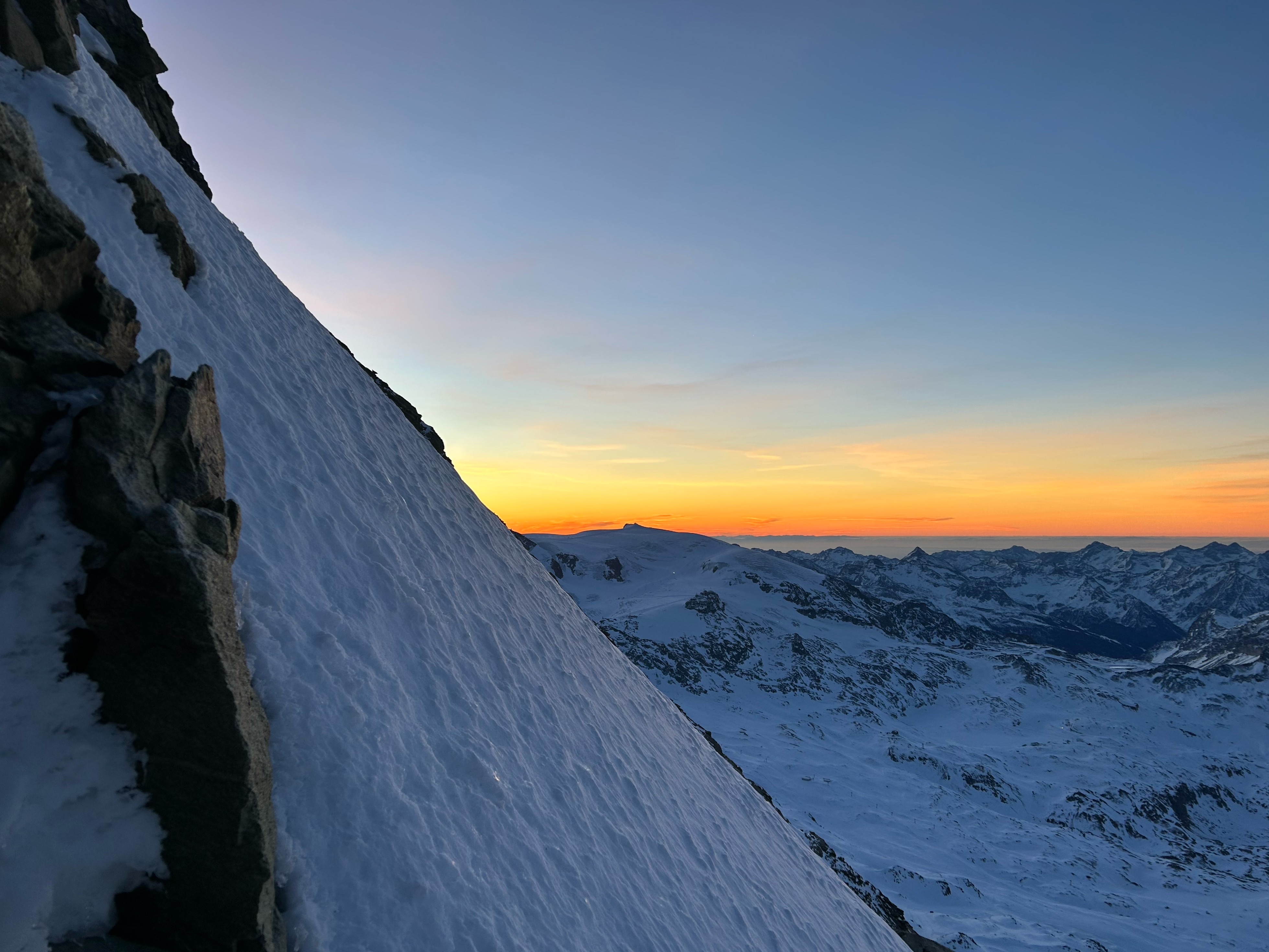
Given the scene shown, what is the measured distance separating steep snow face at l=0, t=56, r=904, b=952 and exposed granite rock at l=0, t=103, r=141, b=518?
2259 mm

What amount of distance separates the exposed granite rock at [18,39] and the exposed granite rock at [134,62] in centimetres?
687

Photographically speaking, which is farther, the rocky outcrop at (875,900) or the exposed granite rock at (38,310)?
the rocky outcrop at (875,900)

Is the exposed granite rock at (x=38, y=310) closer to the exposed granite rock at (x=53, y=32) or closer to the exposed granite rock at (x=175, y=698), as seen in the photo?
the exposed granite rock at (x=175, y=698)

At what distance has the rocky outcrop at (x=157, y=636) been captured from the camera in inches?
189

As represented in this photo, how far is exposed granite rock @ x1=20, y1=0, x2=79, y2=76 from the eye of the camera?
1027 centimetres

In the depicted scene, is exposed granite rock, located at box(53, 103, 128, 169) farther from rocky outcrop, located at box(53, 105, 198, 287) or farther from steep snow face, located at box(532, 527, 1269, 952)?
steep snow face, located at box(532, 527, 1269, 952)

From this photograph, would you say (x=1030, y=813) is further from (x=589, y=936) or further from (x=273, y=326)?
(x=273, y=326)

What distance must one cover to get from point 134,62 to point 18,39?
9.30 m

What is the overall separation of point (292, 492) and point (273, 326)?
6.63 metres

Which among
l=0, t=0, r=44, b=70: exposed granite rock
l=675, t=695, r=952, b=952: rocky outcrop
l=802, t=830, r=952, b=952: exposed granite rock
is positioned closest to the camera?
l=0, t=0, r=44, b=70: exposed granite rock

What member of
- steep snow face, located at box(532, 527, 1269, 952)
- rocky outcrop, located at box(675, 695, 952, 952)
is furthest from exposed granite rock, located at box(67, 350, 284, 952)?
steep snow face, located at box(532, 527, 1269, 952)

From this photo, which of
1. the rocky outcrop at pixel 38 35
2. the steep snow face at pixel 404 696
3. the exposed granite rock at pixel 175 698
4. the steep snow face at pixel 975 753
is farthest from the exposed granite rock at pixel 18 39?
the steep snow face at pixel 975 753

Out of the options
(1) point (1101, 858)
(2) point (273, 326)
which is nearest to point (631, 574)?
(1) point (1101, 858)

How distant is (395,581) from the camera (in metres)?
10.7
